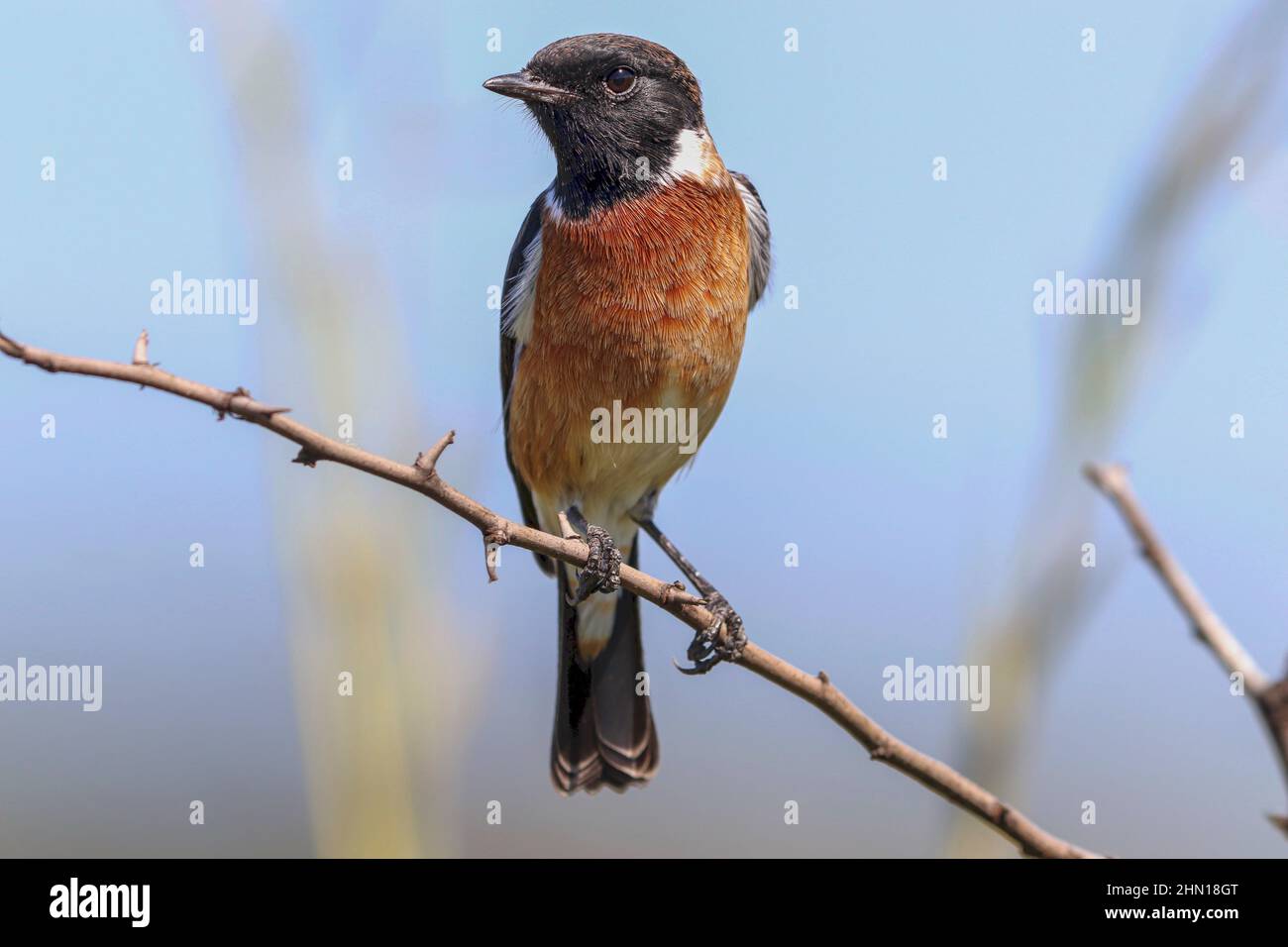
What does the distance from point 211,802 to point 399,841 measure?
551 cm

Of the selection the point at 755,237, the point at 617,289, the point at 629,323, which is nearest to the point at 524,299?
the point at 617,289

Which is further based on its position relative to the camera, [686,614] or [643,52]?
[643,52]

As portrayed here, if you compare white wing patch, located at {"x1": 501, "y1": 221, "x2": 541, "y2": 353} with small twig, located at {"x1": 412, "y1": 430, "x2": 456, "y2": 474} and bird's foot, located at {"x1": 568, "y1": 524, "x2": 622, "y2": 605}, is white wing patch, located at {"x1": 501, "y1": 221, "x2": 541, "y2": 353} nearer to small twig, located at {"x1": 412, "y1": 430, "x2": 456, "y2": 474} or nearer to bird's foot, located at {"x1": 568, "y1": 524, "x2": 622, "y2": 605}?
bird's foot, located at {"x1": 568, "y1": 524, "x2": 622, "y2": 605}

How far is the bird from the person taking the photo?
18.5 ft

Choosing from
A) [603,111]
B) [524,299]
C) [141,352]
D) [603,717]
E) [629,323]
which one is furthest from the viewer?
[603,717]

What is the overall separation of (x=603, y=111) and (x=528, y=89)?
1.30ft

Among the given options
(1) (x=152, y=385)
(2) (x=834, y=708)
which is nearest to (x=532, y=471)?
(2) (x=834, y=708)

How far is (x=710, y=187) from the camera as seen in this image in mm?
6062

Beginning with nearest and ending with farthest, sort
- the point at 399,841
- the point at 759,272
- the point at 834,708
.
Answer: the point at 834,708, the point at 399,841, the point at 759,272

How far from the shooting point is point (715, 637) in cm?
548

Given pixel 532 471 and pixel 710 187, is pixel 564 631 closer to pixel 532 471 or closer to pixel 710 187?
pixel 532 471

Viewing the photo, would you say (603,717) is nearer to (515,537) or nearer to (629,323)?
(629,323)

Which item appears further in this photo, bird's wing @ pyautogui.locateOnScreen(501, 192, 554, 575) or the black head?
bird's wing @ pyautogui.locateOnScreen(501, 192, 554, 575)

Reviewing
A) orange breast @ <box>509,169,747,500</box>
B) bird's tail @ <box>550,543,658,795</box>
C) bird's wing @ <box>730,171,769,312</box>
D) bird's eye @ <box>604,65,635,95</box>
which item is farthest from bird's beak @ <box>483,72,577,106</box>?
bird's tail @ <box>550,543,658,795</box>
